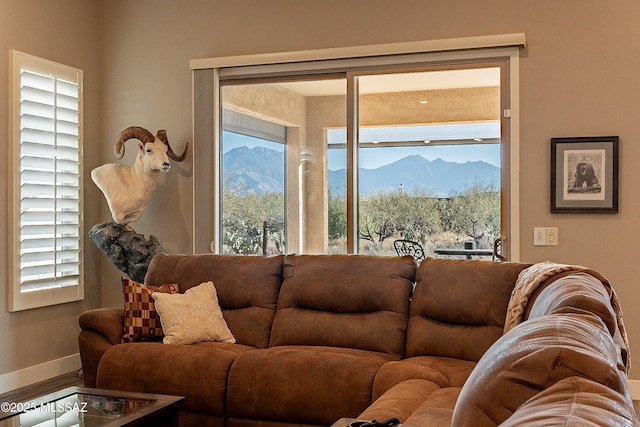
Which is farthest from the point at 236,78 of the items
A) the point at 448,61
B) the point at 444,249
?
the point at 444,249

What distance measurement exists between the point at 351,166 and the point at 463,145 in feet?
2.72

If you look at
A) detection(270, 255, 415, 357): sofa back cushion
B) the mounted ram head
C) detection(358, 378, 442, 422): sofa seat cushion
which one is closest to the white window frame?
the mounted ram head

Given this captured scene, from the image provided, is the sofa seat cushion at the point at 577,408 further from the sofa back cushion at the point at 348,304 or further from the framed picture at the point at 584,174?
the framed picture at the point at 584,174

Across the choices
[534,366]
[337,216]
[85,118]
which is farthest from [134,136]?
[534,366]

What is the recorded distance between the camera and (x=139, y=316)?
13.3 ft

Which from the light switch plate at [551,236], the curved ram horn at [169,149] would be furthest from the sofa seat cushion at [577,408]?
the curved ram horn at [169,149]

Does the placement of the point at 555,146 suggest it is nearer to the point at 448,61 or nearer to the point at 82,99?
the point at 448,61

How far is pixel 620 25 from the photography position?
4.56 meters

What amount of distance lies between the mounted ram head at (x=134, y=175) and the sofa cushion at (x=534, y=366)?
4041mm

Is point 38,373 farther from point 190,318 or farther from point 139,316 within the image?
point 190,318

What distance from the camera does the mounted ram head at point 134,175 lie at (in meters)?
5.26

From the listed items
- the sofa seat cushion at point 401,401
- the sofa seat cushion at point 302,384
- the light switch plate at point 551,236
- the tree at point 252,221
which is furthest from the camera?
the tree at point 252,221

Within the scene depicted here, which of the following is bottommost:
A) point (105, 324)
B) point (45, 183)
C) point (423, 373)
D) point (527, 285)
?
point (423, 373)

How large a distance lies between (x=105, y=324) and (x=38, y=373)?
1.64m
